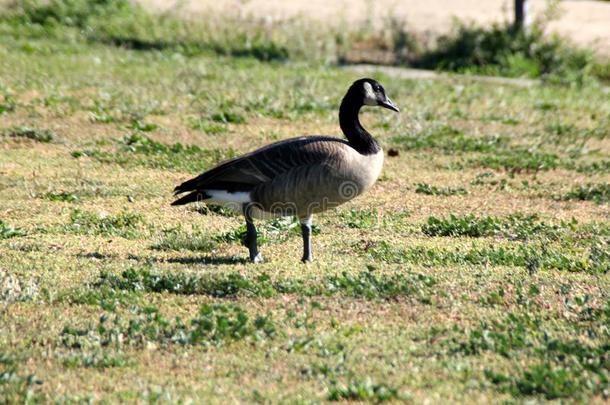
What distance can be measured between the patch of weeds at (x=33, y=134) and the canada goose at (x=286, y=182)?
502 centimetres

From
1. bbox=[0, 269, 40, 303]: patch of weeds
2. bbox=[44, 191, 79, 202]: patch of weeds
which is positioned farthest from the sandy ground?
bbox=[0, 269, 40, 303]: patch of weeds

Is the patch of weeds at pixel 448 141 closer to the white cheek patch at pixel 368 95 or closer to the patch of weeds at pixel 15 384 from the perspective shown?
the white cheek patch at pixel 368 95

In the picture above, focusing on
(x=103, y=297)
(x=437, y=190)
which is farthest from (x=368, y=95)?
(x=103, y=297)

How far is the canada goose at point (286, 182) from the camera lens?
873 cm

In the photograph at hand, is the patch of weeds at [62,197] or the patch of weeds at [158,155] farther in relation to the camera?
the patch of weeds at [158,155]

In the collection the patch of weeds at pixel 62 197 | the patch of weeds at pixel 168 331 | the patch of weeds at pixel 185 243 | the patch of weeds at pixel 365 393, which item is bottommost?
the patch of weeds at pixel 62 197

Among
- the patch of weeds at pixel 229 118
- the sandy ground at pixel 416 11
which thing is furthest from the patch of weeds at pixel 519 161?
the sandy ground at pixel 416 11

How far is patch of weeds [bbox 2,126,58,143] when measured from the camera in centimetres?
1342

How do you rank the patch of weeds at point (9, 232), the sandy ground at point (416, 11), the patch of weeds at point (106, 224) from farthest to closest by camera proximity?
the sandy ground at point (416, 11)
the patch of weeds at point (106, 224)
the patch of weeds at point (9, 232)

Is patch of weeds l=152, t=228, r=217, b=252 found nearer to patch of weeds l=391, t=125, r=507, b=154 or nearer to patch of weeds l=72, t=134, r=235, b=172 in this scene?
patch of weeds l=72, t=134, r=235, b=172

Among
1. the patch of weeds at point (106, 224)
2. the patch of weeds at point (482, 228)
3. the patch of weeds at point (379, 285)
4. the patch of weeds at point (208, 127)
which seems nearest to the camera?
the patch of weeds at point (379, 285)

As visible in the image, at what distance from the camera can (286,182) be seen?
873 cm

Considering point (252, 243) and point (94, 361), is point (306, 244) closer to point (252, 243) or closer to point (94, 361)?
point (252, 243)

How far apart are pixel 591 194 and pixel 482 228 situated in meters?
2.26
